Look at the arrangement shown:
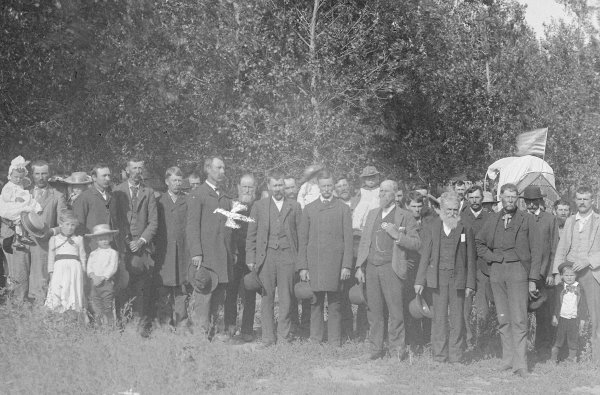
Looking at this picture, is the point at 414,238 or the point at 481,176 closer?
the point at 414,238

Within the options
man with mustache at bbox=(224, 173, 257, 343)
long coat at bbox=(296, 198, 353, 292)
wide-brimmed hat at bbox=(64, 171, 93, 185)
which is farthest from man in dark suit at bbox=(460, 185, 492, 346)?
wide-brimmed hat at bbox=(64, 171, 93, 185)

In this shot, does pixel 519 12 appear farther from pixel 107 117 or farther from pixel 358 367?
pixel 358 367

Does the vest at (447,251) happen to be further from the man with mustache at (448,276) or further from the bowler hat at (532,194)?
the bowler hat at (532,194)

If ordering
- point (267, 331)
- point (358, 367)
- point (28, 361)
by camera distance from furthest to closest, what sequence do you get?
point (267, 331) → point (358, 367) → point (28, 361)

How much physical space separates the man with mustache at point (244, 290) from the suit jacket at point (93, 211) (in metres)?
1.55

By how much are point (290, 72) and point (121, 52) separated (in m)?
4.64

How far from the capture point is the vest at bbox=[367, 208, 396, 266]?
32.6ft

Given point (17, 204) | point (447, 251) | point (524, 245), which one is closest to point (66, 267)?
point (17, 204)

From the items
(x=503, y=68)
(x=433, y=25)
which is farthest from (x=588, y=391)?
(x=503, y=68)

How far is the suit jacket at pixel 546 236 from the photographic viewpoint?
30.9 ft

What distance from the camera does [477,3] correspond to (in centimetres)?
3522

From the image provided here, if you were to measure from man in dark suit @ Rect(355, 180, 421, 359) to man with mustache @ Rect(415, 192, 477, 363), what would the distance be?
235 mm

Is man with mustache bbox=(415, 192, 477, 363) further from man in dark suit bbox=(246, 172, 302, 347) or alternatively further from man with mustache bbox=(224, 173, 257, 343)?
man with mustache bbox=(224, 173, 257, 343)

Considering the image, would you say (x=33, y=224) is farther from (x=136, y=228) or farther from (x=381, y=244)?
(x=381, y=244)
